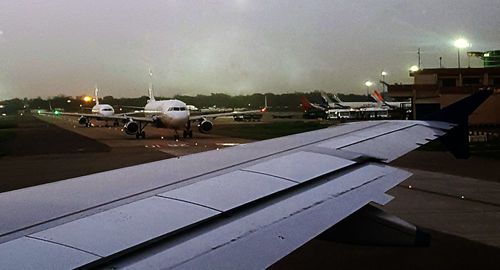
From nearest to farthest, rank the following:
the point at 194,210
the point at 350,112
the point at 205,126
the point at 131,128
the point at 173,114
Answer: the point at 194,210, the point at 173,114, the point at 131,128, the point at 205,126, the point at 350,112

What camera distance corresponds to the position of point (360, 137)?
5590mm

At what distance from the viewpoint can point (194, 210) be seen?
8.86ft

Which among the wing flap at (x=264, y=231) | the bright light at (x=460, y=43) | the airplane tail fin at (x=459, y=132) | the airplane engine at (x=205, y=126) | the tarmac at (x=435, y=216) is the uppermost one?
the bright light at (x=460, y=43)

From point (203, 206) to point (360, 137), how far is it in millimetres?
3319

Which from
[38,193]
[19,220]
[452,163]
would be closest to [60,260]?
[19,220]

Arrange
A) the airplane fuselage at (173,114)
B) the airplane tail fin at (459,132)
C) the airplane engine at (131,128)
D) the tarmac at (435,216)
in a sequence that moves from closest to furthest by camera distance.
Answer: the airplane tail fin at (459,132), the tarmac at (435,216), the airplane fuselage at (173,114), the airplane engine at (131,128)

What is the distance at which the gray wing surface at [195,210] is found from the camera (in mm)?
2164

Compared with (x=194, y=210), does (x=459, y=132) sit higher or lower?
higher

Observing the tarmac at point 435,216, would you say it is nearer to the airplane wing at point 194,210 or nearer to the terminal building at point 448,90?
the airplane wing at point 194,210

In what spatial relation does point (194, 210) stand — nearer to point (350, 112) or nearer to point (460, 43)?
point (460, 43)

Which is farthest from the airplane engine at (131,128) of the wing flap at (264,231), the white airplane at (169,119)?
the wing flap at (264,231)

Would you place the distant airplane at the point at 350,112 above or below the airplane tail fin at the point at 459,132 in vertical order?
below

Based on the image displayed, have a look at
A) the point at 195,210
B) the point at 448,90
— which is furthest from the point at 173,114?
the point at 195,210

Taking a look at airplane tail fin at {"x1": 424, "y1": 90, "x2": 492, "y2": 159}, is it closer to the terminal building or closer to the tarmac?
the tarmac
